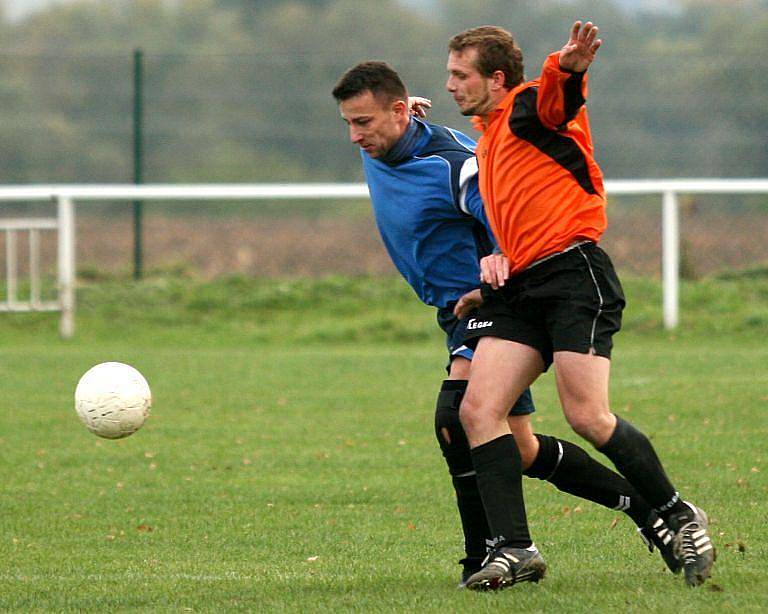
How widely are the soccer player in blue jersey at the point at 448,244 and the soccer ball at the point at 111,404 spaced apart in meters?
1.24

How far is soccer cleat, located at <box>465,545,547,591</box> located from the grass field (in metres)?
0.06

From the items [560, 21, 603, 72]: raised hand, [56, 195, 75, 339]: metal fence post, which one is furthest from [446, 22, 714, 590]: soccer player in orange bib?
[56, 195, 75, 339]: metal fence post

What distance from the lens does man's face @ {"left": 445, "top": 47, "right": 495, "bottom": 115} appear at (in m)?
5.04

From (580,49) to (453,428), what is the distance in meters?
1.47

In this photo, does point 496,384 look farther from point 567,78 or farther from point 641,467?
point 567,78

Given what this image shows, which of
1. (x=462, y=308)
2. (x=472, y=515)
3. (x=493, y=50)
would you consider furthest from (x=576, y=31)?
(x=472, y=515)

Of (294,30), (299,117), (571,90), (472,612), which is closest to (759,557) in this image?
(472,612)

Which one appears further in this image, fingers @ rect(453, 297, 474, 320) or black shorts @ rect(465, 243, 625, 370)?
fingers @ rect(453, 297, 474, 320)

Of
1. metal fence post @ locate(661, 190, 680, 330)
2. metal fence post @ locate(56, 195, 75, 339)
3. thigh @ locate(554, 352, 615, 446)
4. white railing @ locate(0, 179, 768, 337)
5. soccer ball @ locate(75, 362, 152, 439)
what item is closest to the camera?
thigh @ locate(554, 352, 615, 446)

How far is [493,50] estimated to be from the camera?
16.4 ft

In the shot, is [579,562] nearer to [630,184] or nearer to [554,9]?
[630,184]

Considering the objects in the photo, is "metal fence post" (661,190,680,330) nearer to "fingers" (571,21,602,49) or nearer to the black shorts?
the black shorts

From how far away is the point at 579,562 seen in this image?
5480 millimetres

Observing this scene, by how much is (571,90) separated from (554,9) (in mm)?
26484
